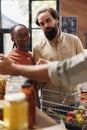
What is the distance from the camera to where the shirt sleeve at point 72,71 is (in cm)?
95

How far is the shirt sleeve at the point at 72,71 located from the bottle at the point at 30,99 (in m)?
0.17

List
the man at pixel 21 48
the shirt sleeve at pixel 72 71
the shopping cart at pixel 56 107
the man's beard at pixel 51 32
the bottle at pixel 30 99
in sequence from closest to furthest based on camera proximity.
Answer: the shirt sleeve at pixel 72 71, the bottle at pixel 30 99, the shopping cart at pixel 56 107, the man at pixel 21 48, the man's beard at pixel 51 32

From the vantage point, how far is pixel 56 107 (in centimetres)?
190

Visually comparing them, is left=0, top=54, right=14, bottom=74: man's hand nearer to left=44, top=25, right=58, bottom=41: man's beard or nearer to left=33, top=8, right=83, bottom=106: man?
left=33, top=8, right=83, bottom=106: man

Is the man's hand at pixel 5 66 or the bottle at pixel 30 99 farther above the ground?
the man's hand at pixel 5 66

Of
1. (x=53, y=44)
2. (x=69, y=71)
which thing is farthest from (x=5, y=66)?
(x=53, y=44)

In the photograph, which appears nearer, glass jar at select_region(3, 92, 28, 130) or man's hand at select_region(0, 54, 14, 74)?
→ glass jar at select_region(3, 92, 28, 130)

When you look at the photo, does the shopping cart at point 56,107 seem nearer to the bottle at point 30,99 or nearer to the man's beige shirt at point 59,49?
the man's beige shirt at point 59,49

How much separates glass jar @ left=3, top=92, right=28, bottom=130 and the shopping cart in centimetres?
83

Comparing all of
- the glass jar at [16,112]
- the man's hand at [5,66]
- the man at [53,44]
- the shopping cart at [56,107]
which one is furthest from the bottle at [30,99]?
the man at [53,44]

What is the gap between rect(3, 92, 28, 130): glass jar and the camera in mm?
786

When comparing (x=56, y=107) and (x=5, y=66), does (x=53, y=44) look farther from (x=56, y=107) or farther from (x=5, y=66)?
(x=5, y=66)

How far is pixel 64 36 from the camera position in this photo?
2.22 metres

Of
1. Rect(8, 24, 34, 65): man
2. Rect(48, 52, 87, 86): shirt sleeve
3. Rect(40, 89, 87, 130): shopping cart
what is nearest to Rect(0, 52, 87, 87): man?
Rect(48, 52, 87, 86): shirt sleeve
